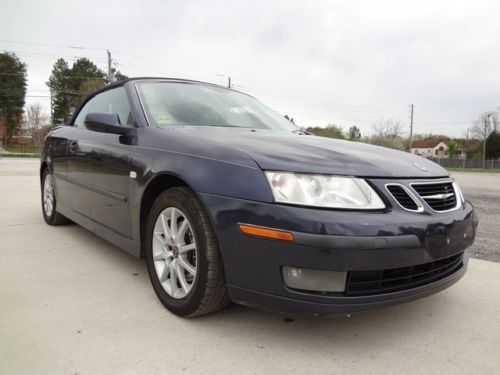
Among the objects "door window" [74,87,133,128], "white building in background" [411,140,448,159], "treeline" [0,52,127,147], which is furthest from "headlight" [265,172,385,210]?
"white building in background" [411,140,448,159]

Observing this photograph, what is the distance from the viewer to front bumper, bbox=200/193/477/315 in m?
1.74

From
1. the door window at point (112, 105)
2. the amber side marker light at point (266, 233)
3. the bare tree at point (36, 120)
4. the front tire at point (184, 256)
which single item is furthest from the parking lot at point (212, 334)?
the bare tree at point (36, 120)

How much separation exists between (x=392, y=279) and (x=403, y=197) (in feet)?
1.31

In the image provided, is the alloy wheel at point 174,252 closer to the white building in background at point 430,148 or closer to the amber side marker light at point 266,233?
the amber side marker light at point 266,233

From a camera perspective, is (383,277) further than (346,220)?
Yes

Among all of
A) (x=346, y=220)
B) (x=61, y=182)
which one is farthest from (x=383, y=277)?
(x=61, y=182)

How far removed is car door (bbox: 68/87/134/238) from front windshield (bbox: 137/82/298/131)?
201 millimetres

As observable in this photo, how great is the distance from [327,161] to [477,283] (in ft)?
6.00

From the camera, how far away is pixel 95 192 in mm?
3113

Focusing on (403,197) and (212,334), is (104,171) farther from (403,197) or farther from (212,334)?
(403,197)

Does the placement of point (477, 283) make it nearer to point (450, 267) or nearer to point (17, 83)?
point (450, 267)

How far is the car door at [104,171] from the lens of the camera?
107 inches

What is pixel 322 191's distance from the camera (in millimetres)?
1845

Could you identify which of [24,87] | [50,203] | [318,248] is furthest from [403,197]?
[24,87]
